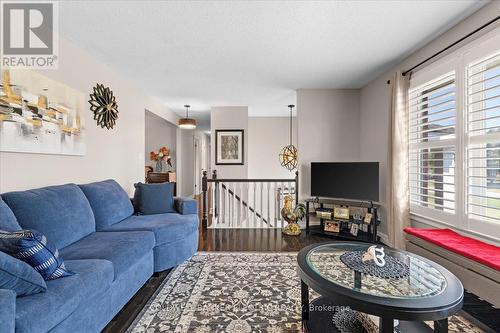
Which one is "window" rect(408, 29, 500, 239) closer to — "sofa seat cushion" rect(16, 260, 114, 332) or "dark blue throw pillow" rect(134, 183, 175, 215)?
"sofa seat cushion" rect(16, 260, 114, 332)

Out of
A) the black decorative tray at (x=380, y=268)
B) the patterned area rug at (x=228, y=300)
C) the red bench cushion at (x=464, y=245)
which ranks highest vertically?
the red bench cushion at (x=464, y=245)

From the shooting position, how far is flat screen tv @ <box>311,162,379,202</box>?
11.3 ft

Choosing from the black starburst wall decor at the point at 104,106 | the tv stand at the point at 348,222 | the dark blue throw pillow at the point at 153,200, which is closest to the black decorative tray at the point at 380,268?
the tv stand at the point at 348,222

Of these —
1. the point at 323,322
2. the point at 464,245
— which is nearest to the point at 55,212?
the point at 323,322

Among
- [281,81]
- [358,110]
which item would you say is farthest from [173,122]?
[358,110]

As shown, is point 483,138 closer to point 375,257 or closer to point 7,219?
point 375,257

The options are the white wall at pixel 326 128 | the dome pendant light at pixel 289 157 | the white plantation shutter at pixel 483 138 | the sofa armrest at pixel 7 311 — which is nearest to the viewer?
the sofa armrest at pixel 7 311

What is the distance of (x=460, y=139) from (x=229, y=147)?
13.8ft

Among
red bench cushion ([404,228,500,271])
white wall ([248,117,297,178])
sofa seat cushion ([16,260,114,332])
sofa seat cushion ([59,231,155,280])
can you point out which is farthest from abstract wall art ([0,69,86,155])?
white wall ([248,117,297,178])

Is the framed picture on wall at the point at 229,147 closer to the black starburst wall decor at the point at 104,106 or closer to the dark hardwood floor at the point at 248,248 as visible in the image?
the dark hardwood floor at the point at 248,248

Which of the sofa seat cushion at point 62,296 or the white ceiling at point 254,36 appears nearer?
the sofa seat cushion at point 62,296

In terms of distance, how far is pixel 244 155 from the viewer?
5637 millimetres

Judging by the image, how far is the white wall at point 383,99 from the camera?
2164 millimetres

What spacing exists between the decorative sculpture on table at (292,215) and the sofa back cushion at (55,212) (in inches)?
109
